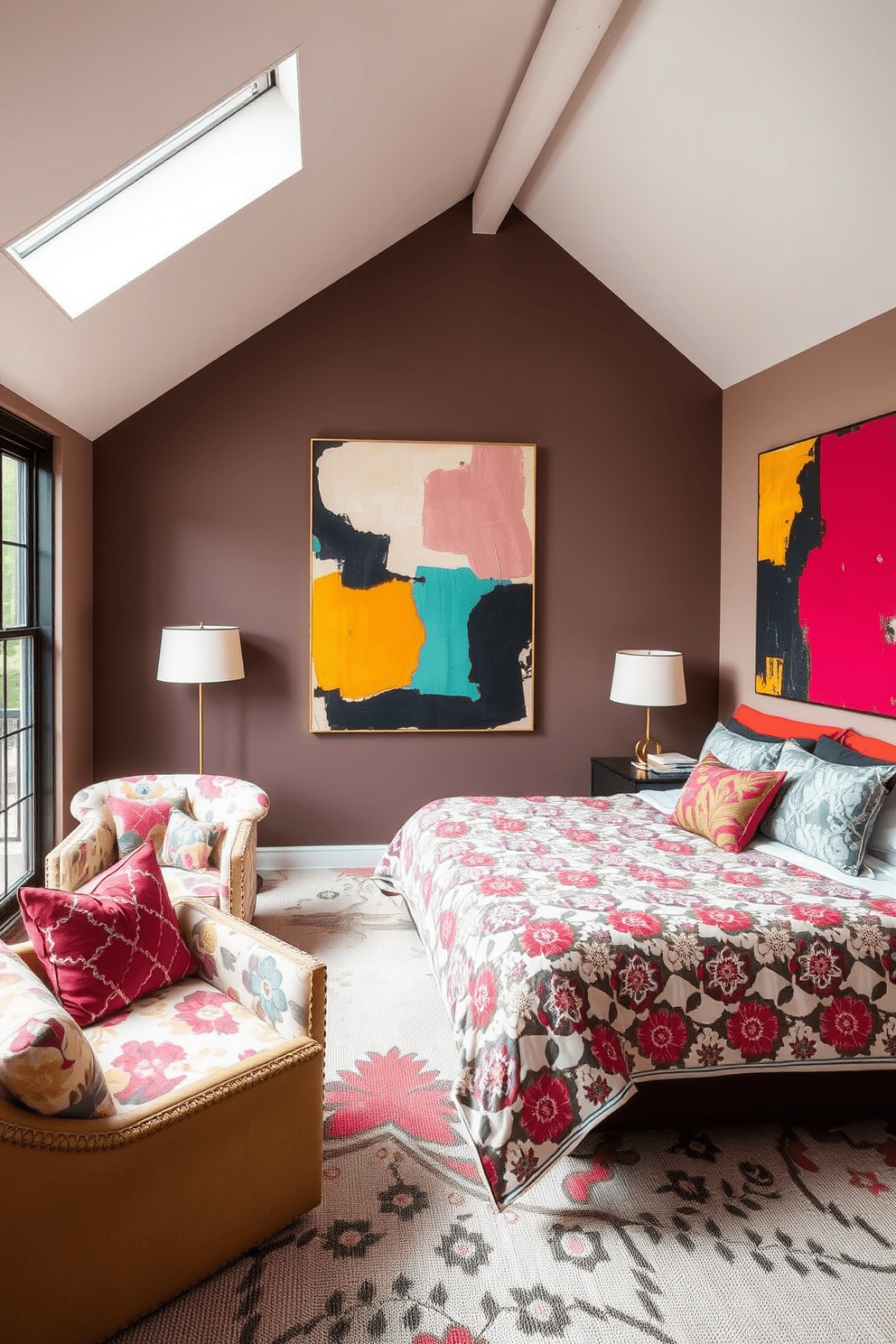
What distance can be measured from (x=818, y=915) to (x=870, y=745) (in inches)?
51.8

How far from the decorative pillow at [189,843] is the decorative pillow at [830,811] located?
2.22 meters

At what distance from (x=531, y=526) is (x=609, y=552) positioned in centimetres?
50

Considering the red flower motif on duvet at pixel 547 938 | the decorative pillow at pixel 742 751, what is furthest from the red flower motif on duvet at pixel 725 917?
the decorative pillow at pixel 742 751

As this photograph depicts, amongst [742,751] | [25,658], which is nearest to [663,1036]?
[742,751]

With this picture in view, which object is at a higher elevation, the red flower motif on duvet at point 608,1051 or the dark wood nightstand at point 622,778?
the dark wood nightstand at point 622,778

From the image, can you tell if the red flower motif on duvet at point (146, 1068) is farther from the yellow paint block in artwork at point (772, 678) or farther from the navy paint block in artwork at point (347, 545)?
the yellow paint block in artwork at point (772, 678)

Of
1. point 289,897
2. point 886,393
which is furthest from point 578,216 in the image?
point 289,897

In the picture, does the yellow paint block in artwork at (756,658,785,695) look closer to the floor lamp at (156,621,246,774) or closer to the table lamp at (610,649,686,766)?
the table lamp at (610,649,686,766)

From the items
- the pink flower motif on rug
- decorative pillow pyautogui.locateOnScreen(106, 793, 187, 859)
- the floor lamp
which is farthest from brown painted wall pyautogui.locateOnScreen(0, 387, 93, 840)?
the pink flower motif on rug

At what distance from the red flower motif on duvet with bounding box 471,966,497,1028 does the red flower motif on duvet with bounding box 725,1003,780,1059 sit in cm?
63

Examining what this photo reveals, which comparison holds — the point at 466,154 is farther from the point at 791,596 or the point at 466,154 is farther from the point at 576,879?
the point at 576,879

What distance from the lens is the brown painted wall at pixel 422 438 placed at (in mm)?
4672

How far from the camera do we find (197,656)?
422 cm

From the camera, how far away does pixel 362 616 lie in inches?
187
